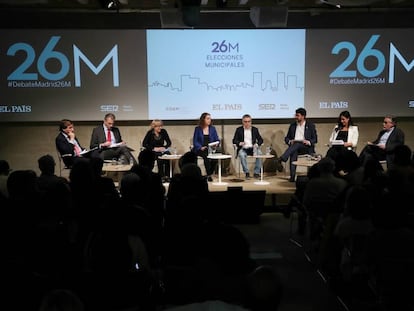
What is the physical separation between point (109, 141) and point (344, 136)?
404 centimetres

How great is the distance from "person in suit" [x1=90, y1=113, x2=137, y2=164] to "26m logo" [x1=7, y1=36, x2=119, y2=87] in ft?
3.07

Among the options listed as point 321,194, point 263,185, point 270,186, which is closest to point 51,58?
point 263,185

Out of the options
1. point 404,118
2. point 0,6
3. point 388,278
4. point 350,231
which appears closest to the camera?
point 388,278

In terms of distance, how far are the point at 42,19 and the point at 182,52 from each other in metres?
2.59

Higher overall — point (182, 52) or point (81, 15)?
point (81, 15)

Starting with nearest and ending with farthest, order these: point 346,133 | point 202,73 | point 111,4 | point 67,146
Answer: point 67,146 → point 346,133 → point 111,4 → point 202,73

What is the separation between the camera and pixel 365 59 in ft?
28.0

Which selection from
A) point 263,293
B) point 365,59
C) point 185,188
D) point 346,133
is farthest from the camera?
point 365,59

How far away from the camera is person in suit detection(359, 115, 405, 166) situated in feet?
24.6

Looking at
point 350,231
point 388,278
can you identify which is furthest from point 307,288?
point 388,278

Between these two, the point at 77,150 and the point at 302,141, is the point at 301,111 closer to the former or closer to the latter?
the point at 302,141

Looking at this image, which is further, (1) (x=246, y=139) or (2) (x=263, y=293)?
(1) (x=246, y=139)

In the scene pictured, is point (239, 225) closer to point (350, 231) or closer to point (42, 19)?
point (350, 231)

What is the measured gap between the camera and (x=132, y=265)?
263 cm
